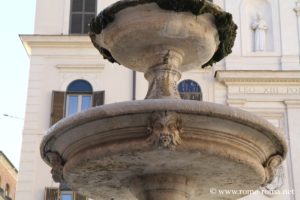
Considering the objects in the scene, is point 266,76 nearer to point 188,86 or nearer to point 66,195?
point 188,86

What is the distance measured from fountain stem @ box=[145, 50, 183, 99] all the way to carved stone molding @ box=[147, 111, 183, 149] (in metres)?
1.47

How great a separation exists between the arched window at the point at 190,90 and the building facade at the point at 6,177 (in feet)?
62.9

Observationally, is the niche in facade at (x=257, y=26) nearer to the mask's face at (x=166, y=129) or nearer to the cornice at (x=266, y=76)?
the cornice at (x=266, y=76)

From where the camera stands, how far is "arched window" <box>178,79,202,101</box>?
770 inches

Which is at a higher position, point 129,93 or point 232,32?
point 129,93

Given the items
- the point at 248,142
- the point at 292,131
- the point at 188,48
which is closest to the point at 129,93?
the point at 292,131

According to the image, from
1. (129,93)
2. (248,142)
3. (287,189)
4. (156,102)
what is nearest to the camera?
(156,102)

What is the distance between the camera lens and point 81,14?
21109 millimetres

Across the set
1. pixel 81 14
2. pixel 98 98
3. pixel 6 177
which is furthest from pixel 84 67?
pixel 6 177

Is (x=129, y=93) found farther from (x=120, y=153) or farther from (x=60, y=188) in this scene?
(x=120, y=153)

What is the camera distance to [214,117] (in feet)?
20.8

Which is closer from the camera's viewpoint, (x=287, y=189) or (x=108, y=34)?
(x=108, y=34)

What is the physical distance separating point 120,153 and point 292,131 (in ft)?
43.6

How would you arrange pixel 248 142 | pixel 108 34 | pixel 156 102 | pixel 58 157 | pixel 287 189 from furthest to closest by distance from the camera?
1. pixel 287 189
2. pixel 108 34
3. pixel 58 157
4. pixel 248 142
5. pixel 156 102
